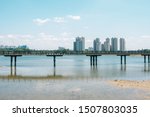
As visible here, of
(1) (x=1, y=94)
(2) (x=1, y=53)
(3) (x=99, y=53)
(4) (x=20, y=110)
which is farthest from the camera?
(3) (x=99, y=53)

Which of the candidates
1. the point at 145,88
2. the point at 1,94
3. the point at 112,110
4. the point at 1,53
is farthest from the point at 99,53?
the point at 112,110

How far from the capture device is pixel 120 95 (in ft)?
84.8

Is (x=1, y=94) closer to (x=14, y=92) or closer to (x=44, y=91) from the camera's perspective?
(x=14, y=92)

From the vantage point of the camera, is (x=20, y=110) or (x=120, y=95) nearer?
(x=20, y=110)

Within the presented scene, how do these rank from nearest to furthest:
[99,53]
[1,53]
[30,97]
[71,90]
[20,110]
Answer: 1. [20,110]
2. [30,97]
3. [71,90]
4. [1,53]
5. [99,53]

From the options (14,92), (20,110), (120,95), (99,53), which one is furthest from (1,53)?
(20,110)

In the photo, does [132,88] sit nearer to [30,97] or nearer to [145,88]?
[145,88]

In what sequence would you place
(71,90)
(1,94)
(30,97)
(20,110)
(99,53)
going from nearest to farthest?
(20,110) → (30,97) → (1,94) → (71,90) → (99,53)

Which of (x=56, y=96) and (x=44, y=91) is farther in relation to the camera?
(x=44, y=91)

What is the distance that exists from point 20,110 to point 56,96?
30.5 feet

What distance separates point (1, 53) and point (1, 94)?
42.8 metres

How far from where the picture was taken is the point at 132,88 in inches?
1178

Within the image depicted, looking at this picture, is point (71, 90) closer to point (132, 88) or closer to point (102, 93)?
point (102, 93)

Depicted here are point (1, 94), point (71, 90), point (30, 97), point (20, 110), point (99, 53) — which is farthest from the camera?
point (99, 53)
